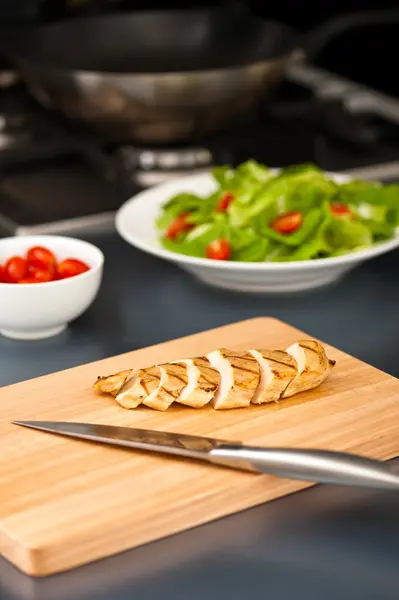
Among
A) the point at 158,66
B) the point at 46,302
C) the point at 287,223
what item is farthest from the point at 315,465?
the point at 158,66

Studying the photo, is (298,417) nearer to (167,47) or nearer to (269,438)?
(269,438)

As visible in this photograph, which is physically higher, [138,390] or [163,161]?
[138,390]

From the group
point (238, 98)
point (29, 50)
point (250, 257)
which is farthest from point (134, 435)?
point (29, 50)

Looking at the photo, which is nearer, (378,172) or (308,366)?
(308,366)

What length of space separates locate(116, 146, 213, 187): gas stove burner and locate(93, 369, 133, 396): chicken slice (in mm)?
726

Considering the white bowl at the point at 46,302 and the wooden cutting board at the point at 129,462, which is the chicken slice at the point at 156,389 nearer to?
the wooden cutting board at the point at 129,462

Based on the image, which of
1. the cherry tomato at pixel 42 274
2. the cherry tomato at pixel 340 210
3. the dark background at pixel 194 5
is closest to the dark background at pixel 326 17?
the dark background at pixel 194 5

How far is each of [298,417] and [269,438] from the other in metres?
0.05

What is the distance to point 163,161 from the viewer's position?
1.90 m

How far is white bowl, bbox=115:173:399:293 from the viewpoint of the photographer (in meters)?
1.44

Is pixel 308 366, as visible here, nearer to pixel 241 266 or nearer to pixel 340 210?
pixel 241 266

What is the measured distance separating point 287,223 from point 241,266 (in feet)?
0.36

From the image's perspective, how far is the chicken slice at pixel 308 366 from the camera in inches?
46.5

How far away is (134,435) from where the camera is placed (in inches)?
43.5
